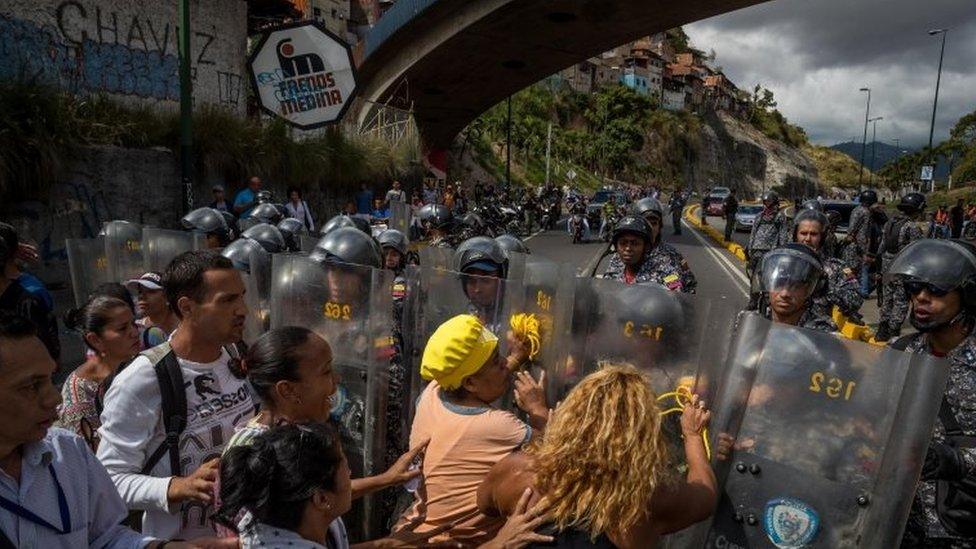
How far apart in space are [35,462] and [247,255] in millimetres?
2888

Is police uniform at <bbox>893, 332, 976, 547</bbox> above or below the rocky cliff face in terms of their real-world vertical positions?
below

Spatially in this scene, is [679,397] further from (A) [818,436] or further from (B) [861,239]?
(B) [861,239]

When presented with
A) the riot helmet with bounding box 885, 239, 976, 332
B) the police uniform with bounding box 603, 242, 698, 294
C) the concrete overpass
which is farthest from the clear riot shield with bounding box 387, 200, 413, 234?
the concrete overpass

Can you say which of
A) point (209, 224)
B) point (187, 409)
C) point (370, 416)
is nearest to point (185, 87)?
point (209, 224)

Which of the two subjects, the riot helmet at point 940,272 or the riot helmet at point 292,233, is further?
the riot helmet at point 292,233

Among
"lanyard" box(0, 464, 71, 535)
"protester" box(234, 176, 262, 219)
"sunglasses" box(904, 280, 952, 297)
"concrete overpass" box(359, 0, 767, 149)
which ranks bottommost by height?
"lanyard" box(0, 464, 71, 535)

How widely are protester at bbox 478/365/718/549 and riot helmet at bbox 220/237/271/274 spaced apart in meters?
2.79

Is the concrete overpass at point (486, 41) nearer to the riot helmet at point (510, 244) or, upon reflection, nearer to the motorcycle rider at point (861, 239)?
the motorcycle rider at point (861, 239)

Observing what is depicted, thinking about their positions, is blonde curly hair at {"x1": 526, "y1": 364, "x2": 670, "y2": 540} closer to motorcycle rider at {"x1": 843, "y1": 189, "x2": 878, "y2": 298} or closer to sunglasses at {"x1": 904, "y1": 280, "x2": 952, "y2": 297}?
sunglasses at {"x1": 904, "y1": 280, "x2": 952, "y2": 297}

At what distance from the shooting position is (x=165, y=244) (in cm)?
490

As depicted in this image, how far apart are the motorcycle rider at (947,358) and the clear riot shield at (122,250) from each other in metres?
5.21

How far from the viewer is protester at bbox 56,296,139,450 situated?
8.92 ft

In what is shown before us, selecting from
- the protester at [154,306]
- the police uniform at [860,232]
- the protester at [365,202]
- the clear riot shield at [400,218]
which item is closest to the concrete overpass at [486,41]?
the protester at [365,202]

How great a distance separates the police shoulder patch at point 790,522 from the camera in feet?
6.31
